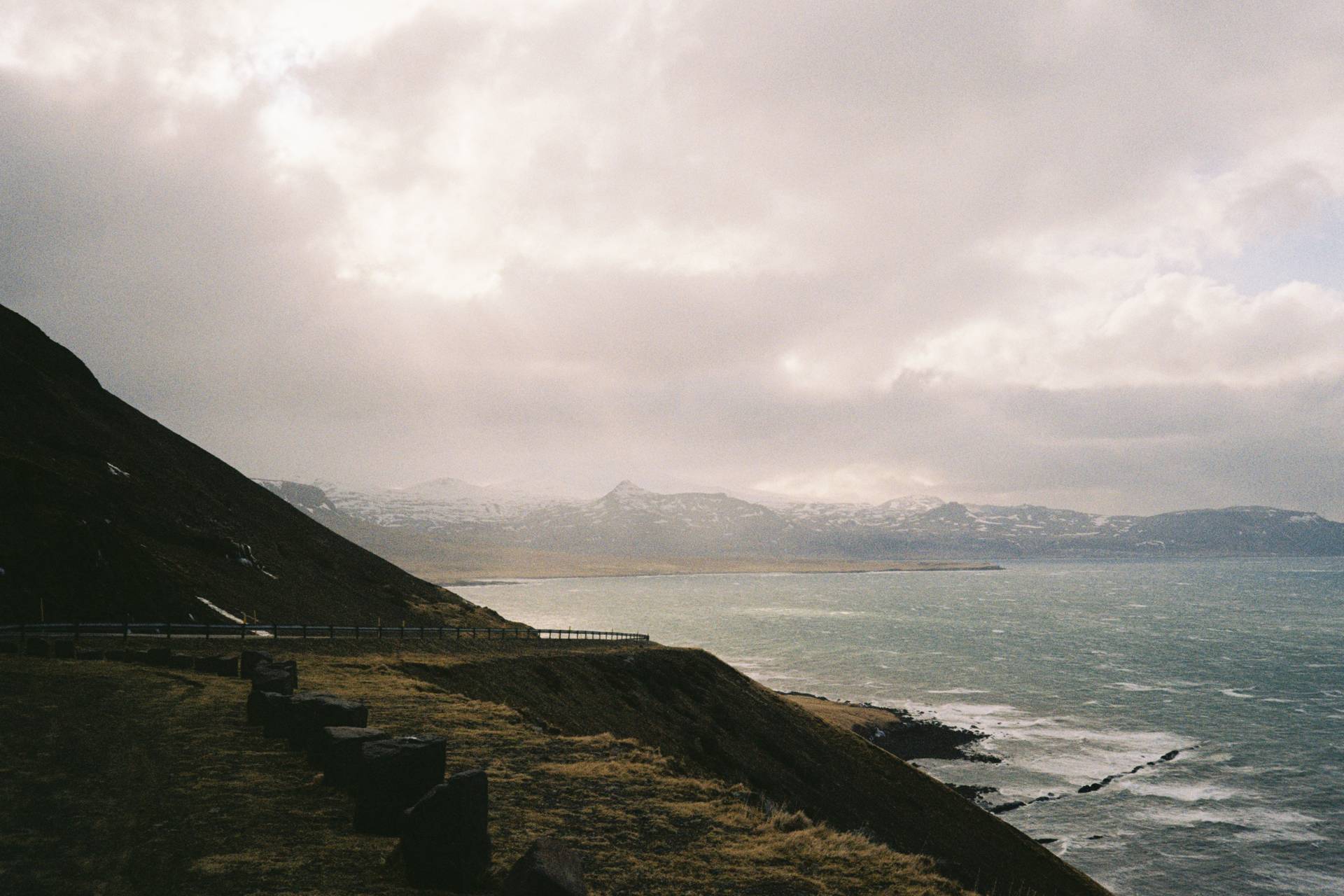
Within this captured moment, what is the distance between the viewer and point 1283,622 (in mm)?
154000

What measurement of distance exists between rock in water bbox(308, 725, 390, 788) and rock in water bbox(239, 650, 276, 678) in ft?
41.1

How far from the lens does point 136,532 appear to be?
60.6 metres

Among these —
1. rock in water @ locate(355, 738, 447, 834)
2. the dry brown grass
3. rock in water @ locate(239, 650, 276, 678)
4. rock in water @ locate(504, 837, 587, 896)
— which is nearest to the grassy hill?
rock in water @ locate(355, 738, 447, 834)

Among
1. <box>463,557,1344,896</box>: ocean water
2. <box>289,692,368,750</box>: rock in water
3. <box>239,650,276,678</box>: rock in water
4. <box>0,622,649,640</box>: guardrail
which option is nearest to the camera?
<box>289,692,368,750</box>: rock in water

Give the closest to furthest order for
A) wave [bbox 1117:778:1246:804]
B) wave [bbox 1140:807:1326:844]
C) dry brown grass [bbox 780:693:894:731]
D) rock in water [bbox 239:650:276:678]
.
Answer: rock in water [bbox 239:650:276:678] → wave [bbox 1140:807:1326:844] → wave [bbox 1117:778:1246:804] → dry brown grass [bbox 780:693:894:731]

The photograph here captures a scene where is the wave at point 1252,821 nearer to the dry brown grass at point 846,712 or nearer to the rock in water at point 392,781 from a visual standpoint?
the dry brown grass at point 846,712

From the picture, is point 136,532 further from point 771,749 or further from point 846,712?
point 846,712

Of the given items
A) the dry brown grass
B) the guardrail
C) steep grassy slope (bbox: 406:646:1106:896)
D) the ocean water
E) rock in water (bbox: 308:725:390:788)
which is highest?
rock in water (bbox: 308:725:390:788)

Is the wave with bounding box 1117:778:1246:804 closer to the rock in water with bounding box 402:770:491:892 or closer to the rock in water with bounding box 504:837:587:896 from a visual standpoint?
the rock in water with bounding box 504:837:587:896

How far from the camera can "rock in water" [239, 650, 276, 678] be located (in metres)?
24.4

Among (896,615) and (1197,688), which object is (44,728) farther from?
(896,615)

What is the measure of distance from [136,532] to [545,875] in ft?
223

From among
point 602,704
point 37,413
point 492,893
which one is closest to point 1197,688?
point 602,704

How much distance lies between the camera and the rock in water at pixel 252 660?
80.0 feet
